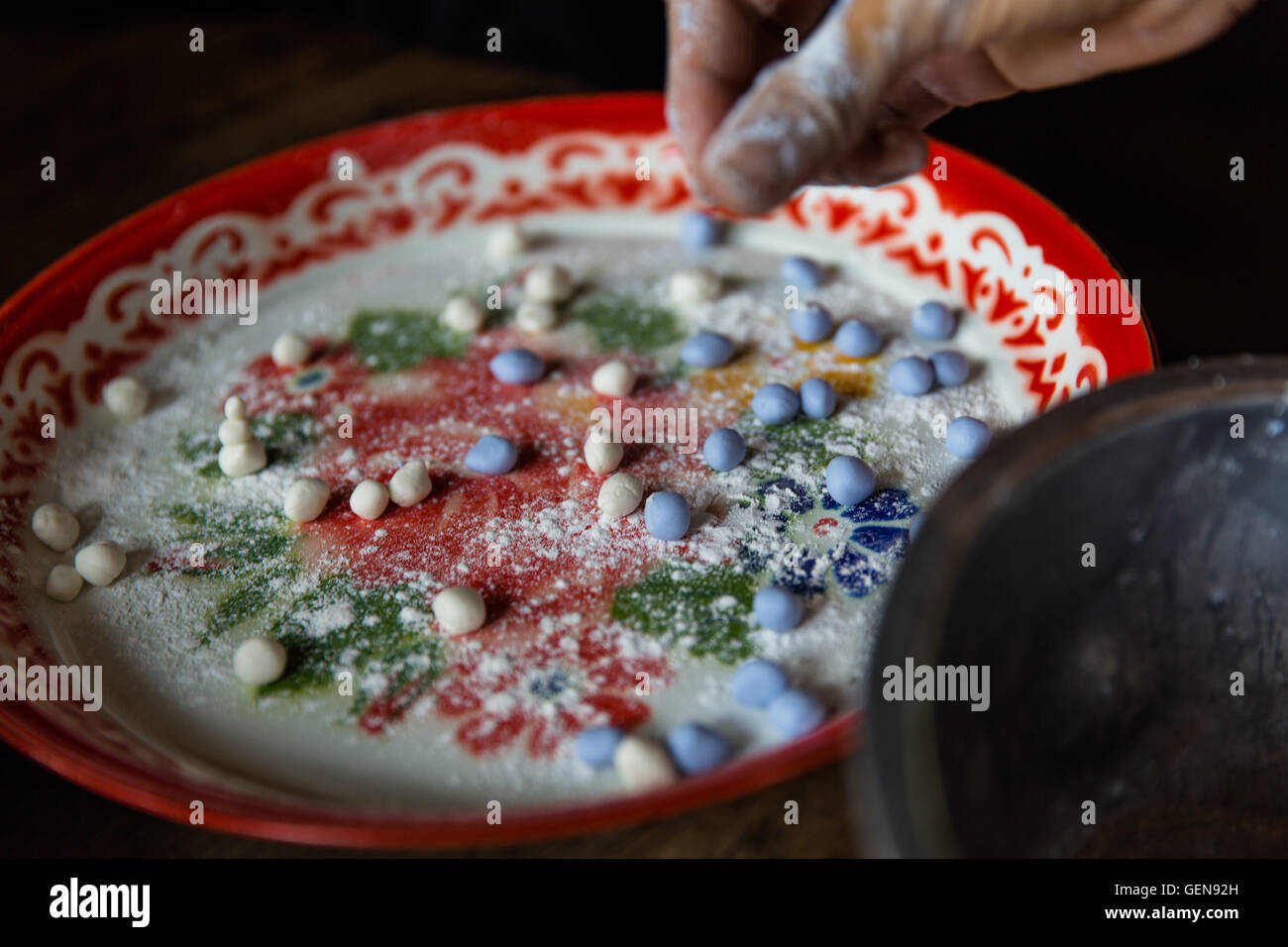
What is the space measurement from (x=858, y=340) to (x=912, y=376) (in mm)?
75

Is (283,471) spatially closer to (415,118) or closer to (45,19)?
(415,118)

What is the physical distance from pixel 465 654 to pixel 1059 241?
631 mm

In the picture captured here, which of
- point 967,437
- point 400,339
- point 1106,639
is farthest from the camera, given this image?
point 400,339

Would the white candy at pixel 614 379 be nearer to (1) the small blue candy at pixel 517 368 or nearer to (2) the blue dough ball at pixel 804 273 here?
(1) the small blue candy at pixel 517 368

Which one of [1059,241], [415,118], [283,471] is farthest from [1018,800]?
[415,118]

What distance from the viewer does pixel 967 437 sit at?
0.91 m

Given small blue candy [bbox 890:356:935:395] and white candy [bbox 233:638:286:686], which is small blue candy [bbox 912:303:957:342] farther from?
white candy [bbox 233:638:286:686]

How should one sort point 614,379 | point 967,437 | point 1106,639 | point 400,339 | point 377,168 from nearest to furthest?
point 1106,639
point 967,437
point 614,379
point 400,339
point 377,168

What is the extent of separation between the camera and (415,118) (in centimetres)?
122

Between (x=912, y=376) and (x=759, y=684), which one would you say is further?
(x=912, y=376)

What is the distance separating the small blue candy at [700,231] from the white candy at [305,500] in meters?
0.48

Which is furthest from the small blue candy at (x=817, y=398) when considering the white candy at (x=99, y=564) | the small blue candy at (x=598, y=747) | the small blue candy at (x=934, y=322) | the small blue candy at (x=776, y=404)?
the white candy at (x=99, y=564)

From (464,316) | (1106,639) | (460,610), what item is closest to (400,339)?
(464,316)

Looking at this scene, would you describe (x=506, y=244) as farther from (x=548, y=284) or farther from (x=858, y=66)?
(x=858, y=66)
